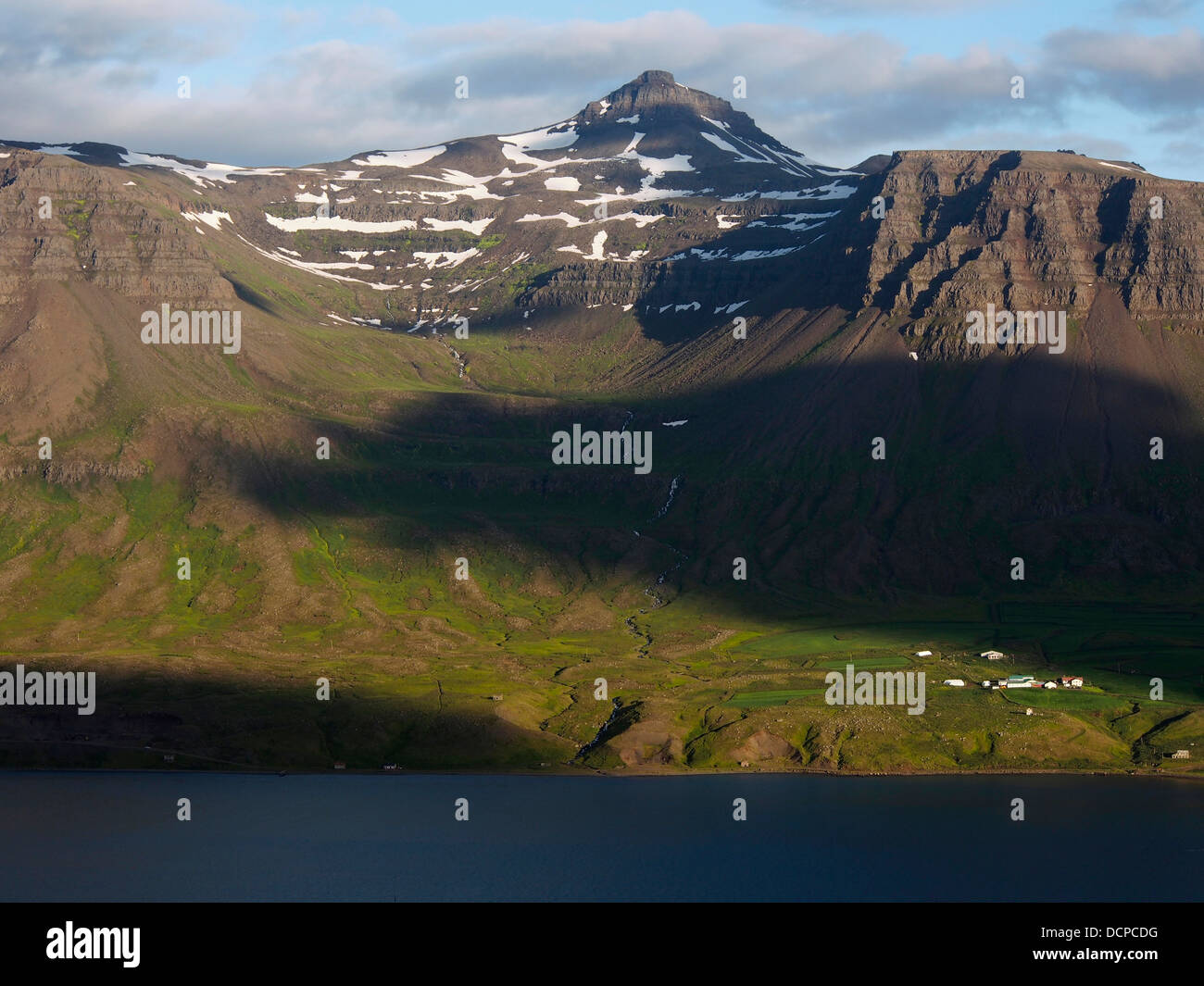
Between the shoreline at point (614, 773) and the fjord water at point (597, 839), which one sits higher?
the shoreline at point (614, 773)

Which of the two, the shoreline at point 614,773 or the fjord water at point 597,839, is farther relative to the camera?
the shoreline at point 614,773

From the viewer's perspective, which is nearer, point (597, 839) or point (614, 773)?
point (597, 839)

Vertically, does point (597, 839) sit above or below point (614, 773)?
below

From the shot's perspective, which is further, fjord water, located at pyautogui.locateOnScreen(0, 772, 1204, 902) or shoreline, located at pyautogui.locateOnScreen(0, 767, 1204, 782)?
shoreline, located at pyautogui.locateOnScreen(0, 767, 1204, 782)

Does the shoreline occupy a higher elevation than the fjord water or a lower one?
higher
